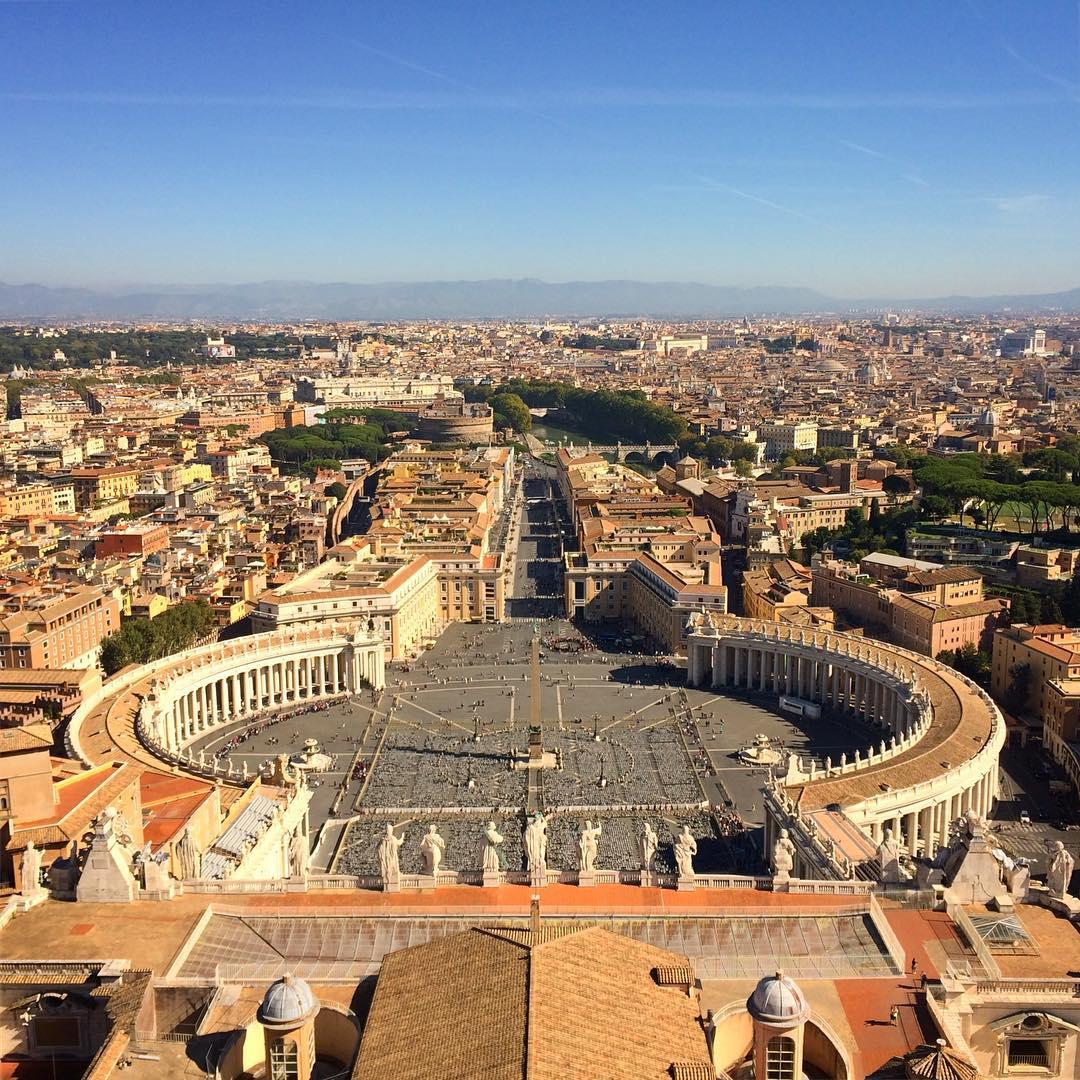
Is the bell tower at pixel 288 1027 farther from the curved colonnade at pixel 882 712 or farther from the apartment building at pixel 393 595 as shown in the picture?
the apartment building at pixel 393 595

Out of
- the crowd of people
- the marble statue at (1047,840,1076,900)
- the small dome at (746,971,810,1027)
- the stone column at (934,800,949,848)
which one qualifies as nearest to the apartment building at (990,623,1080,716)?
the stone column at (934,800,949,848)

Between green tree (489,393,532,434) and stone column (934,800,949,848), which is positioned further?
green tree (489,393,532,434)

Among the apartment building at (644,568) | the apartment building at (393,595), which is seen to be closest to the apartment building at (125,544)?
the apartment building at (393,595)

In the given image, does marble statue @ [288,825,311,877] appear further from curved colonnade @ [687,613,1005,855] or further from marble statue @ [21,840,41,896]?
curved colonnade @ [687,613,1005,855]

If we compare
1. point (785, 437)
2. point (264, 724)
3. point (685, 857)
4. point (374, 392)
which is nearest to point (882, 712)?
point (264, 724)

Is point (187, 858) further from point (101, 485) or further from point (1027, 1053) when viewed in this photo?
point (101, 485)

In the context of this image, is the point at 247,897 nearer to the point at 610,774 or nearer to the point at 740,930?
the point at 740,930
